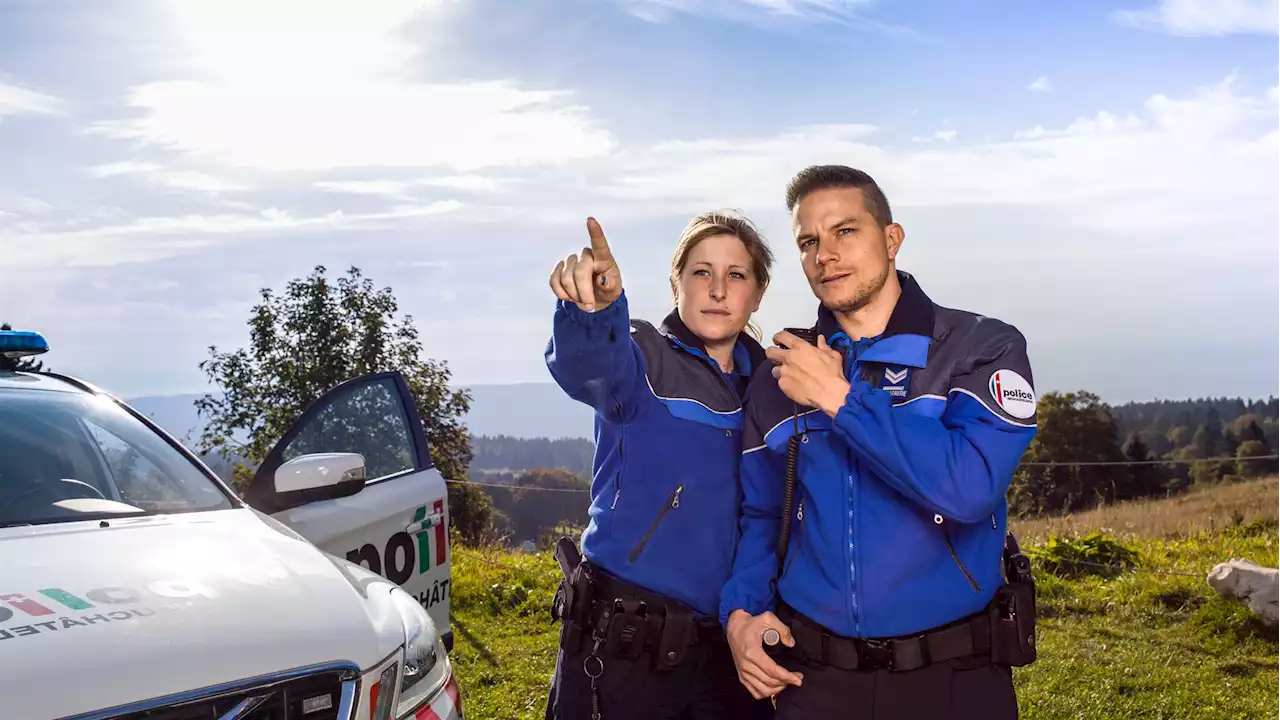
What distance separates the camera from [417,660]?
9.00 ft

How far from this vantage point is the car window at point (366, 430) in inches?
159

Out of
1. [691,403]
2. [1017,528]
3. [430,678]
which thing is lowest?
[1017,528]

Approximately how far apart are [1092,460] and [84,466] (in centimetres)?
4784

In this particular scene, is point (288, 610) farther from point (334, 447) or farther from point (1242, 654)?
point (1242, 654)

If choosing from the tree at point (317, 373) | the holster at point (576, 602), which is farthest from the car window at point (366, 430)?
the tree at point (317, 373)

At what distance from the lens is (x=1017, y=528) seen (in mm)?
11859

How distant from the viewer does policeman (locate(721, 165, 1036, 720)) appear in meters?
2.25

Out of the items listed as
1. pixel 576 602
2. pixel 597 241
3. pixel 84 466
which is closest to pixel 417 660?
pixel 576 602

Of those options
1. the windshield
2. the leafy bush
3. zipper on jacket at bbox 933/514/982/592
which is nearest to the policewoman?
zipper on jacket at bbox 933/514/982/592

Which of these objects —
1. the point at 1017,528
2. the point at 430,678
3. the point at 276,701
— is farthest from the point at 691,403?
the point at 1017,528

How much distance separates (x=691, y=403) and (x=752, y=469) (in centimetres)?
26

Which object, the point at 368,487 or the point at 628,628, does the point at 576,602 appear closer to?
the point at 628,628

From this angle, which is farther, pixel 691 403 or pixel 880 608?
pixel 691 403

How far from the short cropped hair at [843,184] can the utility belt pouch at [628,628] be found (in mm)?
1105
